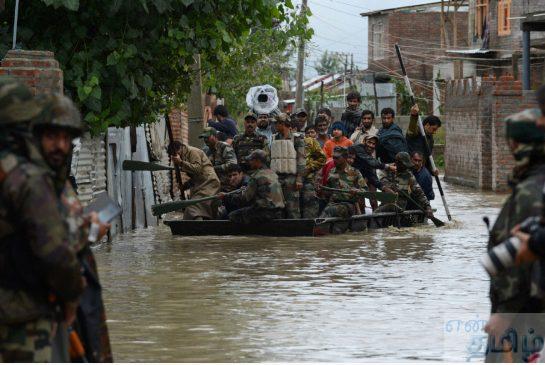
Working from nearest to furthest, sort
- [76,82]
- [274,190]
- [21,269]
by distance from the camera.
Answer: [21,269]
[76,82]
[274,190]

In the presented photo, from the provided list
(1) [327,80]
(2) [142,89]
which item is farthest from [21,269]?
(1) [327,80]

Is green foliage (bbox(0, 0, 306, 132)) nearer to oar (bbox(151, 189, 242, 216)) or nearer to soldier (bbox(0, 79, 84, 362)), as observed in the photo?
oar (bbox(151, 189, 242, 216))

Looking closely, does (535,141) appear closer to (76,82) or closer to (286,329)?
(286,329)

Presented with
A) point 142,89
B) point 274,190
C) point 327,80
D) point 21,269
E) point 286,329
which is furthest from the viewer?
point 327,80

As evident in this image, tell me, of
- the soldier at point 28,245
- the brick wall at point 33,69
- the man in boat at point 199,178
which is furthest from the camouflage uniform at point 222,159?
the soldier at point 28,245

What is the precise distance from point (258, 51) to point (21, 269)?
82.3 feet

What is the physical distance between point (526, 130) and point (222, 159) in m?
13.7

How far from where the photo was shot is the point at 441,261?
1514cm

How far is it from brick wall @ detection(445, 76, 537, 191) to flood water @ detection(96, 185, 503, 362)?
12142mm

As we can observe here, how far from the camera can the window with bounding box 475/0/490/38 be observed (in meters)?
50.4

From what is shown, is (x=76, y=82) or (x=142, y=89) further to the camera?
(x=142, y=89)

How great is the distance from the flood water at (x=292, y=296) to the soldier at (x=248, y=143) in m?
1.60

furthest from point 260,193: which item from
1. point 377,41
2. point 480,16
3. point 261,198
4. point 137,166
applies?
point 377,41

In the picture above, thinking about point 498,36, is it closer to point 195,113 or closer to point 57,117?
point 195,113
